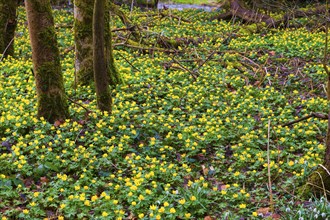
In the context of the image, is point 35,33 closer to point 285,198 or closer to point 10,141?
point 10,141

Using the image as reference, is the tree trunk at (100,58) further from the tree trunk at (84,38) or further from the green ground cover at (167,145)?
the tree trunk at (84,38)

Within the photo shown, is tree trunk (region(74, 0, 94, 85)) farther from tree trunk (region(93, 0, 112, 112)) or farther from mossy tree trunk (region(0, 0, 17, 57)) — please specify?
mossy tree trunk (region(0, 0, 17, 57))

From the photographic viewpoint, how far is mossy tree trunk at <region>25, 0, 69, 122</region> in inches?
206

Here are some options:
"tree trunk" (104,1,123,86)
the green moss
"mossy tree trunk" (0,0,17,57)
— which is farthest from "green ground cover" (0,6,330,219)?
"mossy tree trunk" (0,0,17,57)

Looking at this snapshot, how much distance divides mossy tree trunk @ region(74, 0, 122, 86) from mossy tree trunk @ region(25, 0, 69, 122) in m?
1.54

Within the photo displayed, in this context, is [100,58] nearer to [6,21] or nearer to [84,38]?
[84,38]

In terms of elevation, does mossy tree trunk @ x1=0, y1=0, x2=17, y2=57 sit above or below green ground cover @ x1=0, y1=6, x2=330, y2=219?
above

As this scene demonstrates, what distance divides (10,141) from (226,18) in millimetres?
11705

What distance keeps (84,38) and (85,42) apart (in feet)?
0.26

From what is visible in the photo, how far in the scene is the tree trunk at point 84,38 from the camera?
7004 millimetres

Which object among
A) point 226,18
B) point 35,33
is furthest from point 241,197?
point 226,18

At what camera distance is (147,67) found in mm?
8625

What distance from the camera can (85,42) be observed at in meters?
7.07

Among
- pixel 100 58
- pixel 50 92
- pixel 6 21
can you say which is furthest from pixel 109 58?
pixel 6 21
